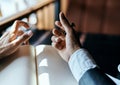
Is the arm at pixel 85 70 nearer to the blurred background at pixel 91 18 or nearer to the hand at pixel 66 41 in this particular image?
the hand at pixel 66 41

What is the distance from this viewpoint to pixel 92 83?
2.10ft

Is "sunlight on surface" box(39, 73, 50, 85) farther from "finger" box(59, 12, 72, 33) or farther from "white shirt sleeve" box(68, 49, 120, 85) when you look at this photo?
"finger" box(59, 12, 72, 33)

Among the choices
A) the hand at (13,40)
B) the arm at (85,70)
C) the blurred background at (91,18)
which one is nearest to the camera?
the arm at (85,70)

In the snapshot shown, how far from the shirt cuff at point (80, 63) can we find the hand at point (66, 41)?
0.11 ft

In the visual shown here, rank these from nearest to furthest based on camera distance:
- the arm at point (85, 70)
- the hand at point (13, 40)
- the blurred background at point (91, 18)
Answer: the arm at point (85, 70), the hand at point (13, 40), the blurred background at point (91, 18)

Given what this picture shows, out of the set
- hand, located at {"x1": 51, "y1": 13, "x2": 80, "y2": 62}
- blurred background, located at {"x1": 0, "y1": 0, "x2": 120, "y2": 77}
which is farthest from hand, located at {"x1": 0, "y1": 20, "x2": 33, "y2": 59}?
blurred background, located at {"x1": 0, "y1": 0, "x2": 120, "y2": 77}

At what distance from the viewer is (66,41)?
0.84m

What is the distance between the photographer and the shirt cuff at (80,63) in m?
0.70

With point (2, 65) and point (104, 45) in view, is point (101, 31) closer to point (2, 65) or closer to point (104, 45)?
point (104, 45)

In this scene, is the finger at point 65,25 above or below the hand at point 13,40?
above

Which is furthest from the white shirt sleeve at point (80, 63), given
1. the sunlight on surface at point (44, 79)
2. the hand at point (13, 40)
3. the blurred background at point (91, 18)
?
the blurred background at point (91, 18)

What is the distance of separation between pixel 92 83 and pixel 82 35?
290cm

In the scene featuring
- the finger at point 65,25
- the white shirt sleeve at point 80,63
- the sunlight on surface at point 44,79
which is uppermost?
the finger at point 65,25

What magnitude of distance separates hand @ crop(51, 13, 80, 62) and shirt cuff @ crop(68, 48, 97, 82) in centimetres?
3
